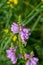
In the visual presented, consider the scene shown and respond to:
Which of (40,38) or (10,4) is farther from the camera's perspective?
(40,38)

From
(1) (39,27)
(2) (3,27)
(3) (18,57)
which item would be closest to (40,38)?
(1) (39,27)

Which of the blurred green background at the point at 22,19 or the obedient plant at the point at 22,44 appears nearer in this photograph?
the obedient plant at the point at 22,44

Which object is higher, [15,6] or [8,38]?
[15,6]

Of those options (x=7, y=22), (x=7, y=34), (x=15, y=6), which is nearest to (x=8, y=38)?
(x=7, y=34)

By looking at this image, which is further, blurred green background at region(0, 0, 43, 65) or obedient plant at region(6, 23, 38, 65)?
blurred green background at region(0, 0, 43, 65)

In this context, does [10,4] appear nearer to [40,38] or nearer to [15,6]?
[15,6]

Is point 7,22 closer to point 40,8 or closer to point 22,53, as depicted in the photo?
point 40,8

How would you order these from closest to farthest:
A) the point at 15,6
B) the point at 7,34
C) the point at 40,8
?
the point at 40,8, the point at 7,34, the point at 15,6

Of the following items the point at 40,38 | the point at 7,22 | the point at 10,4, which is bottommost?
the point at 40,38

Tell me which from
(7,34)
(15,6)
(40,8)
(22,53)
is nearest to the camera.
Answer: (22,53)

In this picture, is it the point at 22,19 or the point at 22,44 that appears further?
the point at 22,19
